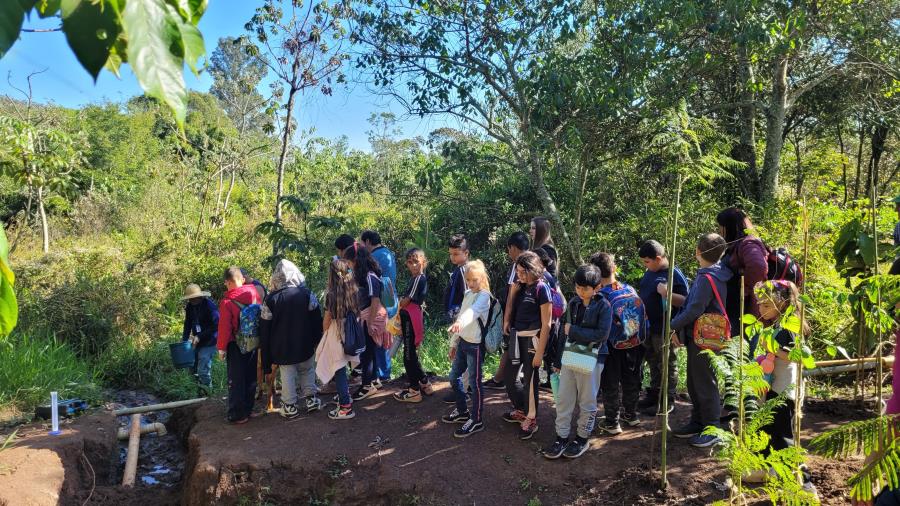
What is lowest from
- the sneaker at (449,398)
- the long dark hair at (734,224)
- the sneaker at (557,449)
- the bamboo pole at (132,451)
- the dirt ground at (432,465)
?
the bamboo pole at (132,451)

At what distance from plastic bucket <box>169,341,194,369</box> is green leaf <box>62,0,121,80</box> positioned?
6457mm

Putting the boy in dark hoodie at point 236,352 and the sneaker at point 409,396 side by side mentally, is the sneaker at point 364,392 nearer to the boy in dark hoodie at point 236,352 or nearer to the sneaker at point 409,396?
the sneaker at point 409,396

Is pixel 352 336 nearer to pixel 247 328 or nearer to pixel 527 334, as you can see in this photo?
pixel 247 328

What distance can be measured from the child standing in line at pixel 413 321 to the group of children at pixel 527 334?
1 centimetres

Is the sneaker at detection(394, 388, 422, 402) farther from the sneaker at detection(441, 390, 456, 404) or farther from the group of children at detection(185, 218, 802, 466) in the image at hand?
the sneaker at detection(441, 390, 456, 404)

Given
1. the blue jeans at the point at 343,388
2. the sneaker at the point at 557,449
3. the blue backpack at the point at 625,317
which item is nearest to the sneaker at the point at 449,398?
the blue jeans at the point at 343,388

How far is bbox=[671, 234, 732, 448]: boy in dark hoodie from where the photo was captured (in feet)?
13.4

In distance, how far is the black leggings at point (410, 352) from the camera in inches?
215

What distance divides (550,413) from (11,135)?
9.58 m

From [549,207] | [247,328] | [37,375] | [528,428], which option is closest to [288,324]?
[247,328]

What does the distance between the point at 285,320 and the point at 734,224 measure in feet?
12.6

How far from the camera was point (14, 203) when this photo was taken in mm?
15367

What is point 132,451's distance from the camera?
5570mm

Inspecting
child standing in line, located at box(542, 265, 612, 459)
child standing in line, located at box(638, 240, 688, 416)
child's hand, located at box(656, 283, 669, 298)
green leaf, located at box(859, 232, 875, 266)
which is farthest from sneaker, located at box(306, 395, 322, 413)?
green leaf, located at box(859, 232, 875, 266)
